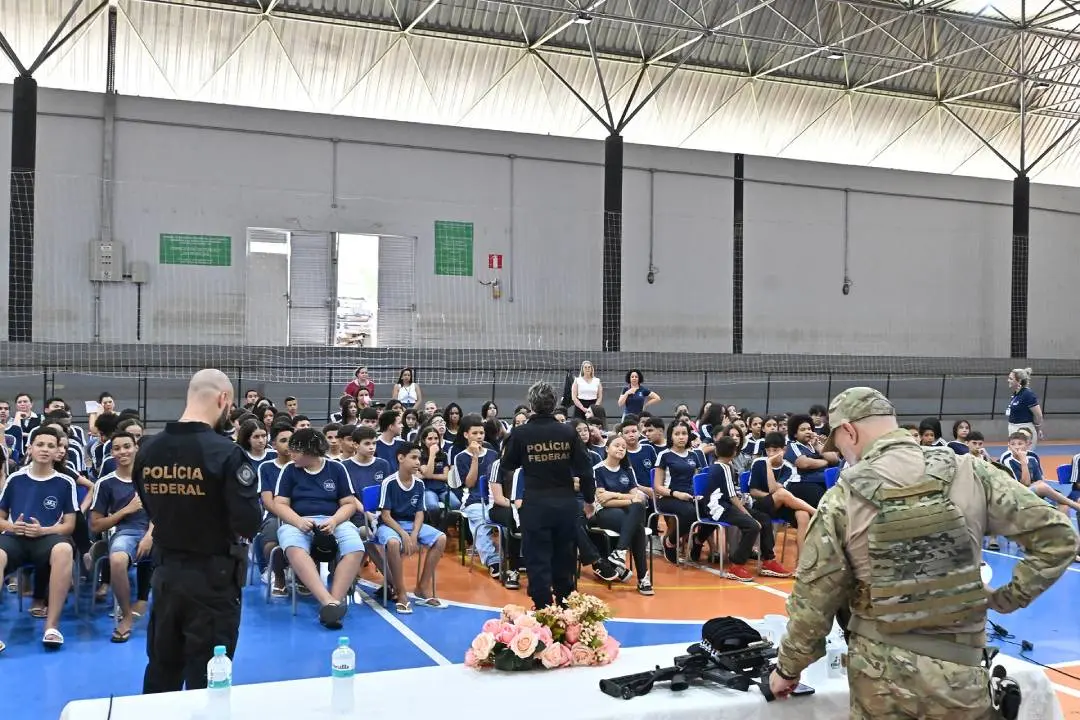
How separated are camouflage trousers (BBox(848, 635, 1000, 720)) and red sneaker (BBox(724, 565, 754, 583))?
5.64 m

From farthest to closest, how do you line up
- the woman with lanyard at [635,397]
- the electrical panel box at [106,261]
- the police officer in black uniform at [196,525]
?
1. the electrical panel box at [106,261]
2. the woman with lanyard at [635,397]
3. the police officer in black uniform at [196,525]

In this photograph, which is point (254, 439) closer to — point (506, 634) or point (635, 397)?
point (506, 634)

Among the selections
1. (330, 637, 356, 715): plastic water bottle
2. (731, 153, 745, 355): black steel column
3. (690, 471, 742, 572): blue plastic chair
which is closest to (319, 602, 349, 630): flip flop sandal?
(330, 637, 356, 715): plastic water bottle

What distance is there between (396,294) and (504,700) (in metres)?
14.5

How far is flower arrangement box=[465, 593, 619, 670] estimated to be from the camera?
352cm

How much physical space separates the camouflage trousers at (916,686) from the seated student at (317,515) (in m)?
4.27

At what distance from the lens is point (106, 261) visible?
15.3 m

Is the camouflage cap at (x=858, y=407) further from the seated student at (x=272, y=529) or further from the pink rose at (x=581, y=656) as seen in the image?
the seated student at (x=272, y=529)

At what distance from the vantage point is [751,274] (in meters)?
20.2

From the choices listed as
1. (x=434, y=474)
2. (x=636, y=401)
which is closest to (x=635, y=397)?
(x=636, y=401)

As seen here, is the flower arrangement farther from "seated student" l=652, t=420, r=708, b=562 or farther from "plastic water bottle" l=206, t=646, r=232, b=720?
"seated student" l=652, t=420, r=708, b=562

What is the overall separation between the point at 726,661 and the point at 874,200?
20.0 metres

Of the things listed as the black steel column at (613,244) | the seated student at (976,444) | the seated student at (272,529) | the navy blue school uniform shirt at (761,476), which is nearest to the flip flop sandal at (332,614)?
the seated student at (272,529)

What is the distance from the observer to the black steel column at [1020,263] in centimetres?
2194
